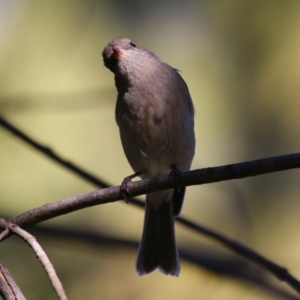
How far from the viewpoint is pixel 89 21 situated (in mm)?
5375

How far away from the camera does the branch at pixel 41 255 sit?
2.13 meters

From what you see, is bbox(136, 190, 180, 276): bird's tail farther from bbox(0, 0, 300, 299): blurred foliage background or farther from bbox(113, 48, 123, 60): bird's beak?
bbox(113, 48, 123, 60): bird's beak

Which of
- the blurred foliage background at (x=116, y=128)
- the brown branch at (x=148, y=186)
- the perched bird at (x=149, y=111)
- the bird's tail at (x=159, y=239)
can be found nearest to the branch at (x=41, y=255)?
the brown branch at (x=148, y=186)

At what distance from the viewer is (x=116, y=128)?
5.24 m

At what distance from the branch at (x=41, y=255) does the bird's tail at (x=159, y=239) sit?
175 cm

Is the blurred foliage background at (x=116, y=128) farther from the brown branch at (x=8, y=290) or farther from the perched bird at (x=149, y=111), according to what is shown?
the brown branch at (x=8, y=290)

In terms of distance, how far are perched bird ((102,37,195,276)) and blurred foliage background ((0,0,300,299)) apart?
82 centimetres

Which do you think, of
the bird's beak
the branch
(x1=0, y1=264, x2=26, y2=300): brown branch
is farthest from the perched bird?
(x1=0, y1=264, x2=26, y2=300): brown branch

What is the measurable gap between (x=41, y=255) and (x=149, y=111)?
1.62m

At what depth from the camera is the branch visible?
2125 mm

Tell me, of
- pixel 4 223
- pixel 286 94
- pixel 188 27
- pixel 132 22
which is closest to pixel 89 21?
pixel 132 22

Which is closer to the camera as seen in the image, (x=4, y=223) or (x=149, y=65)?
(x=4, y=223)

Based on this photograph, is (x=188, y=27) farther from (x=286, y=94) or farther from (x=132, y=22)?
(x=286, y=94)

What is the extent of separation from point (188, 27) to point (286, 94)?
3.55ft
